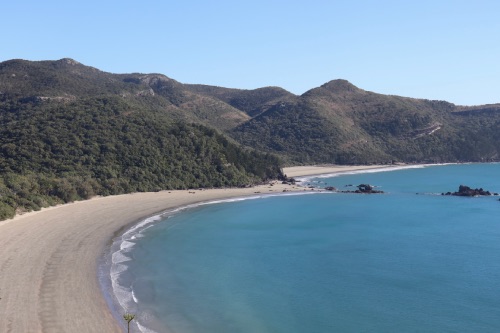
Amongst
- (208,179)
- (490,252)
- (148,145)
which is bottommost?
(490,252)

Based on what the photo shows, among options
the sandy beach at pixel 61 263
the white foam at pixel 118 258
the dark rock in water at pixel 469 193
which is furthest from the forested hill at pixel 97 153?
the dark rock in water at pixel 469 193

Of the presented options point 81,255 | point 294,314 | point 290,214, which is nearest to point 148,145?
point 290,214

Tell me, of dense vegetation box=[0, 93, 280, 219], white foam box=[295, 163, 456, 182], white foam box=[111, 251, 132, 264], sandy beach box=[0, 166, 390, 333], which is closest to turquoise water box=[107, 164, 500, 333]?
white foam box=[111, 251, 132, 264]

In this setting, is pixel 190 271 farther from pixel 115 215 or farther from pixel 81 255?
pixel 115 215

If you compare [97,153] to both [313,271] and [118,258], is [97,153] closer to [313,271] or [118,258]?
[118,258]

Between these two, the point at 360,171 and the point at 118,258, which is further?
the point at 360,171

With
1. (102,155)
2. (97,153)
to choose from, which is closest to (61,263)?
(102,155)

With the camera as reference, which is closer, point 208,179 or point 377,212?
point 377,212

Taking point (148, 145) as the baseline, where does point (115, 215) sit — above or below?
below
